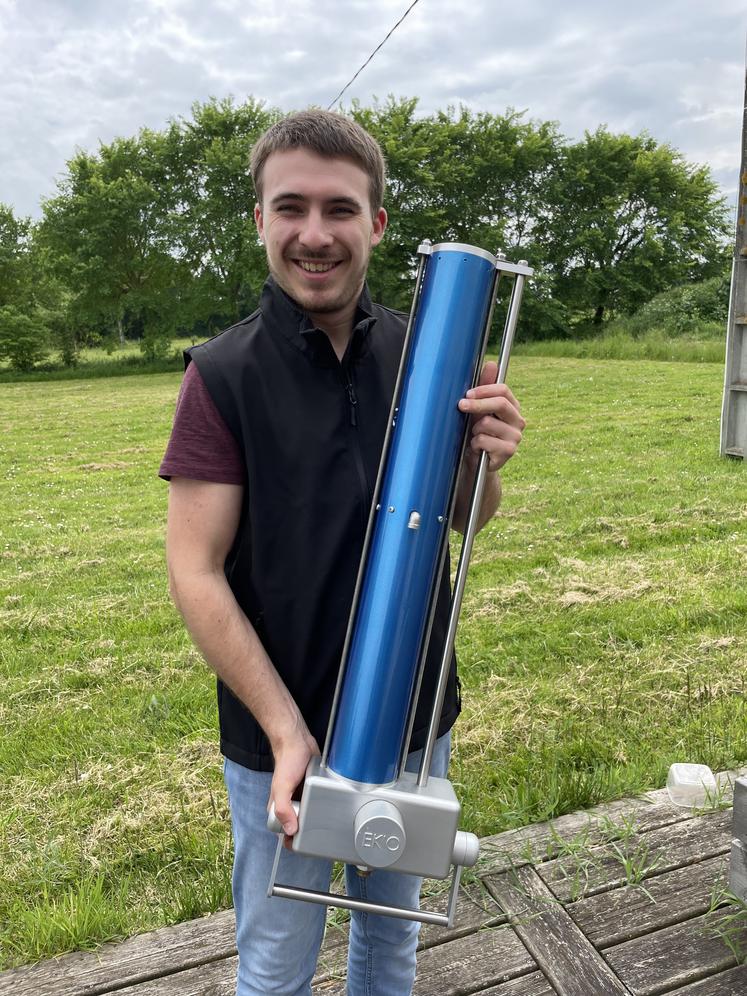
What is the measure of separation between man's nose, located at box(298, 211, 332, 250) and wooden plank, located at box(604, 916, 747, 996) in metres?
2.00

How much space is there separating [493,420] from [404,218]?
33090mm

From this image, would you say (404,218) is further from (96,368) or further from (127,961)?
(127,961)

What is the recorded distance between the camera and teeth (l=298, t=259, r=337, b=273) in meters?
1.58

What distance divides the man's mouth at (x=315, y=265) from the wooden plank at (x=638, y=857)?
196cm

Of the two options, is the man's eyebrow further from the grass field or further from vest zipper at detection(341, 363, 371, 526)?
the grass field

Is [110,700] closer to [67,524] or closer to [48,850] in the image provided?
[48,850]

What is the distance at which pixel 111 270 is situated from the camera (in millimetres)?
35875

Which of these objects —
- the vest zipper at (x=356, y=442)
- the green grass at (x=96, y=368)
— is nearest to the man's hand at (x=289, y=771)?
the vest zipper at (x=356, y=442)

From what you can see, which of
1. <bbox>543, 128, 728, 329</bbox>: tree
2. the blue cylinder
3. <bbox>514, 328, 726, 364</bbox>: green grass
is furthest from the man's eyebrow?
<bbox>543, 128, 728, 329</bbox>: tree

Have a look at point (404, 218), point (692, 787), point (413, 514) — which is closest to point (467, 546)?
point (413, 514)

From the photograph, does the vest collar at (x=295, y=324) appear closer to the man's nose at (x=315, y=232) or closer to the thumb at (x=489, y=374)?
the man's nose at (x=315, y=232)

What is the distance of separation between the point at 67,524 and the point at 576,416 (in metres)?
8.28

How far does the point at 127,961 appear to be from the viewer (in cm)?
226

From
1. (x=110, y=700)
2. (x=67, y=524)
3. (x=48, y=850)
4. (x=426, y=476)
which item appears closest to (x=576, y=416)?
(x=67, y=524)
